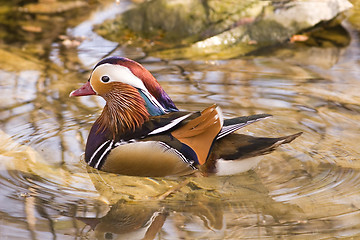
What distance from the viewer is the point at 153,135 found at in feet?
12.9

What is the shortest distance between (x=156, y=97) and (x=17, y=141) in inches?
45.4

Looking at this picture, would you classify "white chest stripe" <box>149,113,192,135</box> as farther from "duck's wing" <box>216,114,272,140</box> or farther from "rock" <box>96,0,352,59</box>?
"rock" <box>96,0,352,59</box>

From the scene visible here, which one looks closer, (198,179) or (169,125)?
(169,125)

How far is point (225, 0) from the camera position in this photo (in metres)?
7.68

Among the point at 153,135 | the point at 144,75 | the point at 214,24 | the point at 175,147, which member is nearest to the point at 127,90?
the point at 144,75

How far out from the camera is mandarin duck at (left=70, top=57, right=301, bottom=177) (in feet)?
12.7

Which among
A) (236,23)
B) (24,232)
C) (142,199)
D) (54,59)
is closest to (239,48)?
(236,23)

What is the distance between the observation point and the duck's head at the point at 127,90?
4004mm

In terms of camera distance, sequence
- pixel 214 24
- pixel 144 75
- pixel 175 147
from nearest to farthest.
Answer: pixel 175 147 < pixel 144 75 < pixel 214 24

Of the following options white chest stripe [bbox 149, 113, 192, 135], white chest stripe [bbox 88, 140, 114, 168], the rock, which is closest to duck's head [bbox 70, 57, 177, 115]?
white chest stripe [bbox 149, 113, 192, 135]

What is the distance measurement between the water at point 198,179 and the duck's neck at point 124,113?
31 cm

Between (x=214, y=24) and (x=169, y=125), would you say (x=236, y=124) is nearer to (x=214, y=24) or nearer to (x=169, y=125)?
(x=169, y=125)

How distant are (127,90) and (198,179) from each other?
2.46 ft

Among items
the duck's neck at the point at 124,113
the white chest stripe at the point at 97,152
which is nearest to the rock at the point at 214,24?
the duck's neck at the point at 124,113
